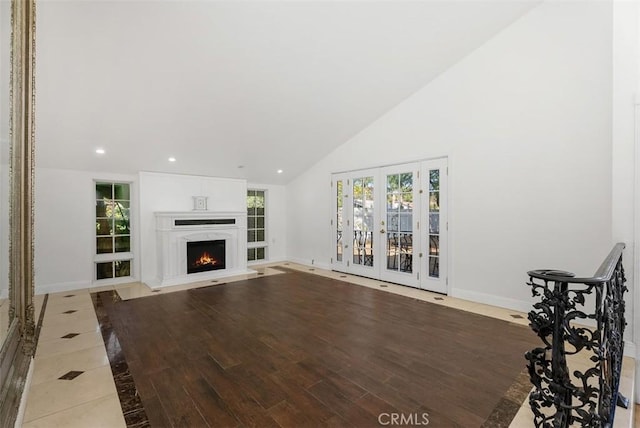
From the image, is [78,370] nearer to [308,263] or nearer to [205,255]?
[205,255]

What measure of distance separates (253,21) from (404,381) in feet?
12.2

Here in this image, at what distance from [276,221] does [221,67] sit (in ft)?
15.7

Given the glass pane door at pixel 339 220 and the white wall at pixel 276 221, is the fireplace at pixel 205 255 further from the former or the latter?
the glass pane door at pixel 339 220

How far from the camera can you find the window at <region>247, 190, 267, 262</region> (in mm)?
7551

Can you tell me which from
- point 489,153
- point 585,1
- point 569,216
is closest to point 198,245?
point 489,153

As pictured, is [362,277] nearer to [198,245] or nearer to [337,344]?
[337,344]

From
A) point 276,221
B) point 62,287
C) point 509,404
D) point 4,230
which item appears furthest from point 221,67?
point 276,221

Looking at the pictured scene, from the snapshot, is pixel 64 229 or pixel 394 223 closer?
pixel 64 229

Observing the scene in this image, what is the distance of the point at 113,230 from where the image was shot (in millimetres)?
5547

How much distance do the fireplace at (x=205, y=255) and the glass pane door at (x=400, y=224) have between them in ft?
11.2

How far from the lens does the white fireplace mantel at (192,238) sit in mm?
5367

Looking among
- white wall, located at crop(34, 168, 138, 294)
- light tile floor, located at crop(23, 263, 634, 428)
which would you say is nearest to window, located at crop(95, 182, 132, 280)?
white wall, located at crop(34, 168, 138, 294)

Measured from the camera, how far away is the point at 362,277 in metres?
5.86

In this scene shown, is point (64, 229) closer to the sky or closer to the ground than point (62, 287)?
closer to the sky
